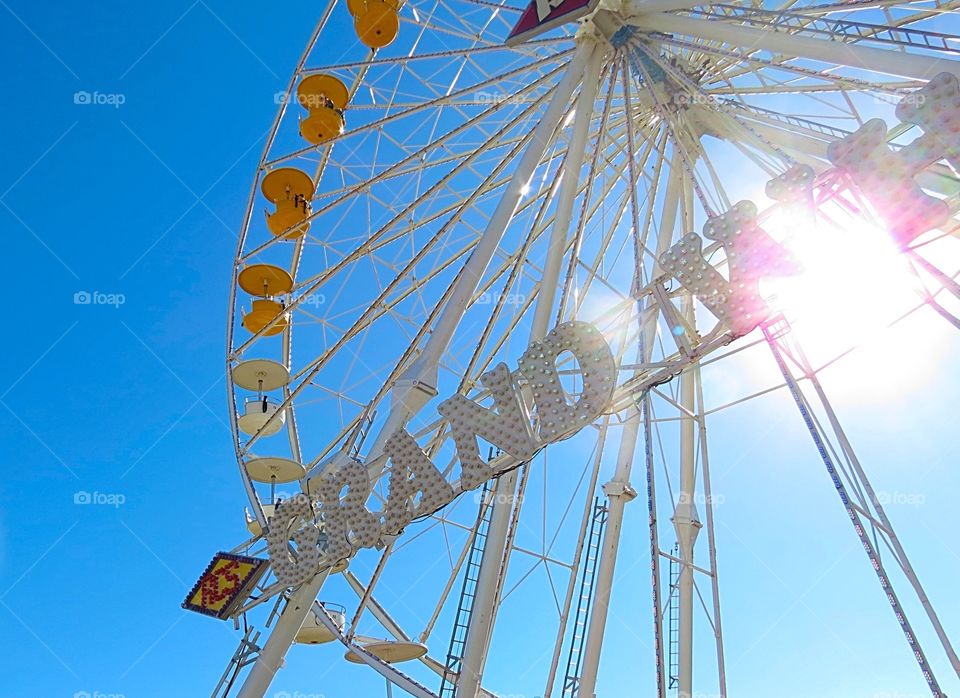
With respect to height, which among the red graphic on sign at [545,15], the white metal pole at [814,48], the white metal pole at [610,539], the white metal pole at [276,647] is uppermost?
the red graphic on sign at [545,15]

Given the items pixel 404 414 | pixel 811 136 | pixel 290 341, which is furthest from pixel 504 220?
pixel 290 341

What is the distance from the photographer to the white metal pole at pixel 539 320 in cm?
830

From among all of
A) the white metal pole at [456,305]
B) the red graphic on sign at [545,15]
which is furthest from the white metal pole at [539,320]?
the red graphic on sign at [545,15]

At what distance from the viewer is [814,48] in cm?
815

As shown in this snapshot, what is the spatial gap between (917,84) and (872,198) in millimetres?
1838

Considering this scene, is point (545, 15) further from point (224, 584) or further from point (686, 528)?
point (224, 584)

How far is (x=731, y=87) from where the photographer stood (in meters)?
11.5

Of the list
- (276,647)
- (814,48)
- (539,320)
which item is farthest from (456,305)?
(814,48)

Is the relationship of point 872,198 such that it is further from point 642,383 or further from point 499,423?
point 499,423

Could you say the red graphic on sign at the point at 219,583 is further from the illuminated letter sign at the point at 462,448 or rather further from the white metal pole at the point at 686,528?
the white metal pole at the point at 686,528

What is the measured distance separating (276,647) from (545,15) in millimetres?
8206

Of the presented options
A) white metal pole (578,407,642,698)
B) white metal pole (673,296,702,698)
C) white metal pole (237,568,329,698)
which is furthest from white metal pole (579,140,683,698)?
white metal pole (237,568,329,698)

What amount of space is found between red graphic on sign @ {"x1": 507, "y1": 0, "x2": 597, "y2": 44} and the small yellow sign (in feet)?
24.5

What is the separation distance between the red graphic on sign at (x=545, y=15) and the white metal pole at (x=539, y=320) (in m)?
0.35
